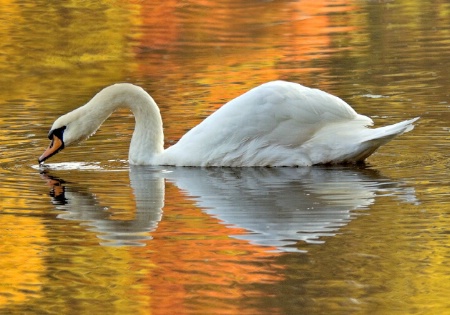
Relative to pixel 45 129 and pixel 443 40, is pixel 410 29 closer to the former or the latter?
pixel 443 40

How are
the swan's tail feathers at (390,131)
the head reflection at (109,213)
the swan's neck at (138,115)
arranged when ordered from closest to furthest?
the head reflection at (109,213)
the swan's tail feathers at (390,131)
the swan's neck at (138,115)

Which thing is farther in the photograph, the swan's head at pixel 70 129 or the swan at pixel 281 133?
the swan's head at pixel 70 129

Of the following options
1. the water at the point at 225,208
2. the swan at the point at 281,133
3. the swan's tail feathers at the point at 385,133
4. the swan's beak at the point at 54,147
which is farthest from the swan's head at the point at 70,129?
the swan's tail feathers at the point at 385,133

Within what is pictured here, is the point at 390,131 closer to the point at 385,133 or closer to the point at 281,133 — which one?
the point at 385,133

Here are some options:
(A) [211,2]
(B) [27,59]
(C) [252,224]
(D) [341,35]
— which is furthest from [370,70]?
(A) [211,2]

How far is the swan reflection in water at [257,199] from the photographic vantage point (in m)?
8.76

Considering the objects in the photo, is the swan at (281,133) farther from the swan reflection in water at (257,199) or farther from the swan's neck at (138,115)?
the swan's neck at (138,115)

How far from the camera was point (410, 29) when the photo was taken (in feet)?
78.7

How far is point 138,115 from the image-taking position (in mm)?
12453

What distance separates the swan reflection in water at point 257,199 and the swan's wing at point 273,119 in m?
0.25

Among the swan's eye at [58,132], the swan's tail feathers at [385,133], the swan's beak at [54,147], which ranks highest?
the swan's tail feathers at [385,133]

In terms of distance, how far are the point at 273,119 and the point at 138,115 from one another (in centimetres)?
162

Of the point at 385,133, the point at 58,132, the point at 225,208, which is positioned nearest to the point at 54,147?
the point at 58,132

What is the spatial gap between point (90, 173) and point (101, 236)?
290 centimetres
